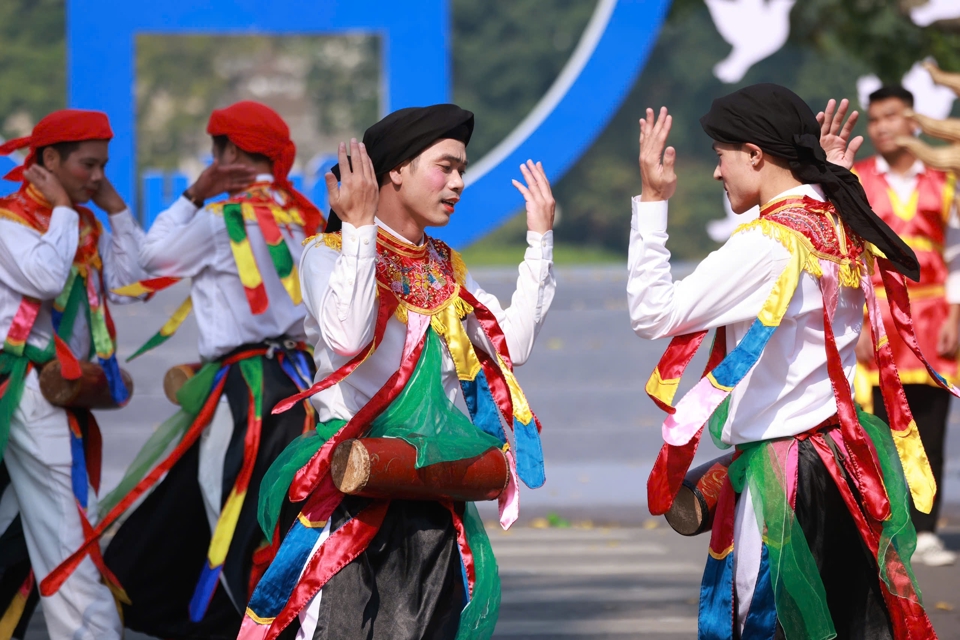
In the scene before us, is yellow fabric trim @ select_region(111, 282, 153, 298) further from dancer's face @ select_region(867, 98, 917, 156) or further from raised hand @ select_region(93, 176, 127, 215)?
dancer's face @ select_region(867, 98, 917, 156)

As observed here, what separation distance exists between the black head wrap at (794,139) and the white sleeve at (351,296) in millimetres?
977

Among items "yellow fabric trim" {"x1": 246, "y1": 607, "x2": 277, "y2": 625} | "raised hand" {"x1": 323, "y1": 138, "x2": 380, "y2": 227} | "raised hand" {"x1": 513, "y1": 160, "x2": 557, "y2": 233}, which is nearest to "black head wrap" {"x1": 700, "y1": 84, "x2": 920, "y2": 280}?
"raised hand" {"x1": 513, "y1": 160, "x2": 557, "y2": 233}

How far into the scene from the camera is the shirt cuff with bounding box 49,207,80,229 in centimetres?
488

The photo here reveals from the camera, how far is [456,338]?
3672mm

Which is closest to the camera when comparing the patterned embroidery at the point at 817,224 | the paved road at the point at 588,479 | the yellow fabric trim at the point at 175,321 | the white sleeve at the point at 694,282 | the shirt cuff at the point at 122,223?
the white sleeve at the point at 694,282

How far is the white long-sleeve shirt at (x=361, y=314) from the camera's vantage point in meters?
3.34

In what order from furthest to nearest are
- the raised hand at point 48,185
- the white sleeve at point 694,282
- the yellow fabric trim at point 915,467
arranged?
the raised hand at point 48,185, the yellow fabric trim at point 915,467, the white sleeve at point 694,282

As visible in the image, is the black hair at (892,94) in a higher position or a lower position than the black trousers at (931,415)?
higher

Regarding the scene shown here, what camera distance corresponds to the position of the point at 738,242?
356cm

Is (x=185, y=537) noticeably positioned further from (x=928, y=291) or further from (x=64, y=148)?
(x=928, y=291)

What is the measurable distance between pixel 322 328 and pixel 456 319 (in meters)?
0.43

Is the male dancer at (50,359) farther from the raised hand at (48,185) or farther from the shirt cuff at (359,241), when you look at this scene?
the shirt cuff at (359,241)

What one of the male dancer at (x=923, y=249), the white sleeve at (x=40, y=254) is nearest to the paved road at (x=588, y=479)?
the male dancer at (x=923, y=249)

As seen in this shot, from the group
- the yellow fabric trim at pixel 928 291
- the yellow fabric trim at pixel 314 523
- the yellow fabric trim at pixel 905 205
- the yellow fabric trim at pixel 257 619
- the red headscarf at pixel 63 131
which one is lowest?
the yellow fabric trim at pixel 257 619
